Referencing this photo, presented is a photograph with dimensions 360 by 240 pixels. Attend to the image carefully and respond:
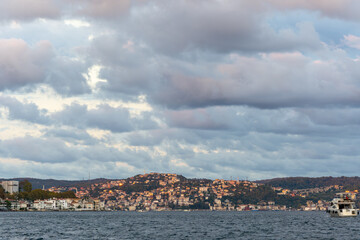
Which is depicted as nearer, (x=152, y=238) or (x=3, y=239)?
(x=3, y=239)

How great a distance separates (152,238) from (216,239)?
1353 centimetres

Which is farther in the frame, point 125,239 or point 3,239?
point 125,239

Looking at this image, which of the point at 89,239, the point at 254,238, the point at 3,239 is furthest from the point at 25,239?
the point at 254,238

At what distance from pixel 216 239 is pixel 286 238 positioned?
14.3m

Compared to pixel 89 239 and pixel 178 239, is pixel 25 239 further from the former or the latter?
pixel 178 239

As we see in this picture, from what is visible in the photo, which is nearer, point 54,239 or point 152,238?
point 54,239

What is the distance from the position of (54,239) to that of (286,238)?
153 ft

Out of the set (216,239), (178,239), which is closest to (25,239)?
(178,239)

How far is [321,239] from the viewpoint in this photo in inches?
4028

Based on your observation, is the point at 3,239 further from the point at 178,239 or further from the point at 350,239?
the point at 350,239

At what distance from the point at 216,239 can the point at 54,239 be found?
3236 cm

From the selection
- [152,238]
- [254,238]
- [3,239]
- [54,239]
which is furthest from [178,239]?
[3,239]

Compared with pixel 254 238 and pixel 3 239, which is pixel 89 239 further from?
pixel 254 238

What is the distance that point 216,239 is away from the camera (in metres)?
106
